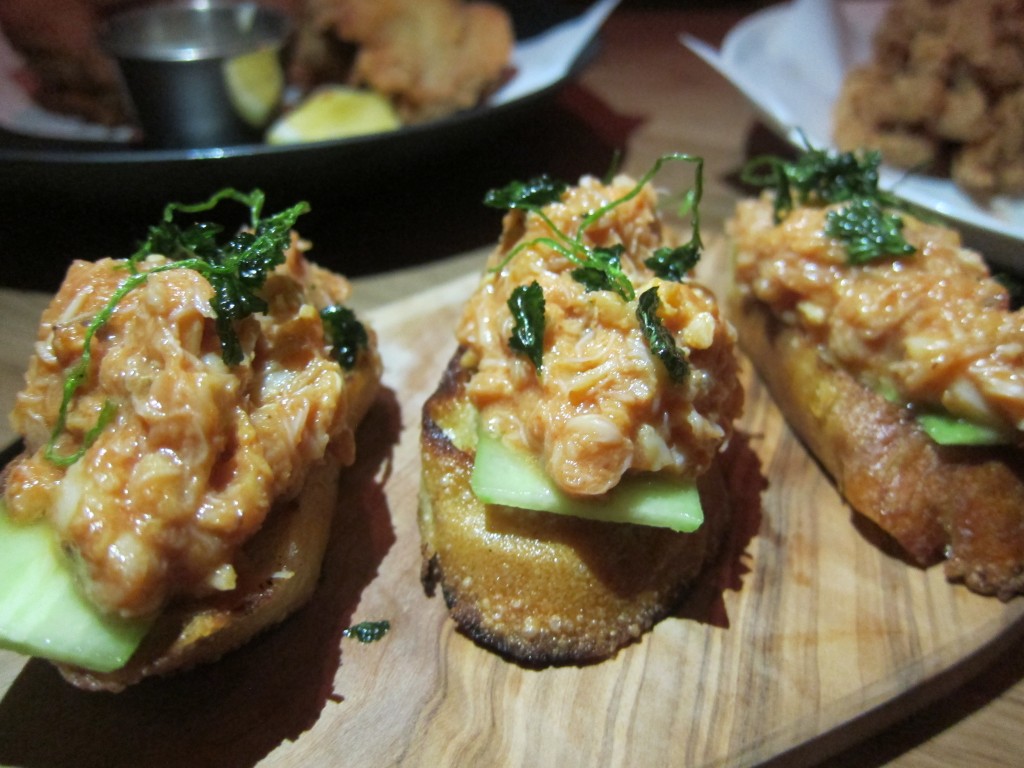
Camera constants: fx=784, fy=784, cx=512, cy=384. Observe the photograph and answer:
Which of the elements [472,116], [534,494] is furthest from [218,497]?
[472,116]

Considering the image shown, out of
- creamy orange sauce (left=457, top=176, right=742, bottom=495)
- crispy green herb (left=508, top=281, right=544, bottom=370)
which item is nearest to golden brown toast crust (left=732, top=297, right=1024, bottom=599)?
creamy orange sauce (left=457, top=176, right=742, bottom=495)

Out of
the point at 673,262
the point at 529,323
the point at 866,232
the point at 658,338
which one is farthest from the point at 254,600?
the point at 866,232

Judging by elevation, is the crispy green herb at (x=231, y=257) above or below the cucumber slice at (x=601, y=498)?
above

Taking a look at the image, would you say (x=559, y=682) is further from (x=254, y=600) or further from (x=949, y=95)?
(x=949, y=95)

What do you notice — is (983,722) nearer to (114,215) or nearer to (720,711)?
(720,711)

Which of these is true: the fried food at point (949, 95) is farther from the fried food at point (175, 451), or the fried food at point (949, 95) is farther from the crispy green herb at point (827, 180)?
the fried food at point (175, 451)

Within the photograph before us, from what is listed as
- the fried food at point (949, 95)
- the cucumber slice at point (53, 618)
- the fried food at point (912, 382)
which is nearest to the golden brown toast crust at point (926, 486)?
the fried food at point (912, 382)
